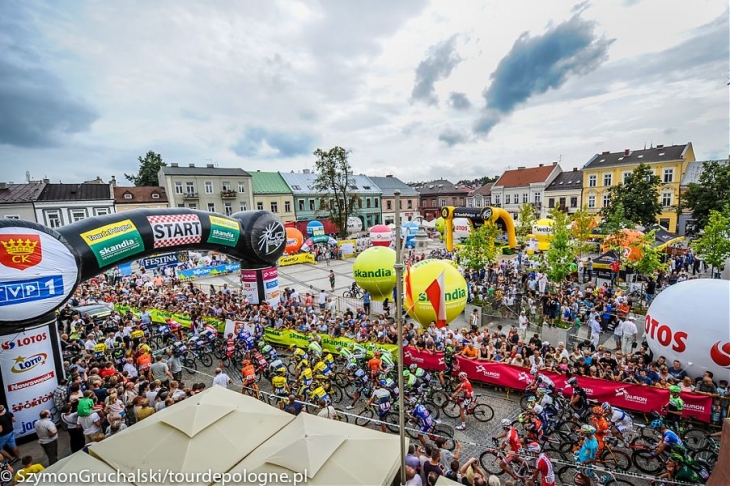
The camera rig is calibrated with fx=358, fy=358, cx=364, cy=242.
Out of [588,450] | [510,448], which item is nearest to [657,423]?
[588,450]

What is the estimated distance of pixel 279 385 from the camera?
990 centimetres

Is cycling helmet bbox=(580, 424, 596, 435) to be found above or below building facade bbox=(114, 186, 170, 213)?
below

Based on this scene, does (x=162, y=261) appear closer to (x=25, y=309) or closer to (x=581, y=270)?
(x=25, y=309)

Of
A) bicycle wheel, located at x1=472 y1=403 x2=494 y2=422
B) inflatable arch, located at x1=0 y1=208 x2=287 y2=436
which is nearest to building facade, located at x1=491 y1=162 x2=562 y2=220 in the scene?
bicycle wheel, located at x1=472 y1=403 x2=494 y2=422

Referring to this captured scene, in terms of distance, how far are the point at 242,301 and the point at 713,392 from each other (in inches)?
701

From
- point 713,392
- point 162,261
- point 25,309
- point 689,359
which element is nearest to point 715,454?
point 713,392

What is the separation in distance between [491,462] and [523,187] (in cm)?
6024

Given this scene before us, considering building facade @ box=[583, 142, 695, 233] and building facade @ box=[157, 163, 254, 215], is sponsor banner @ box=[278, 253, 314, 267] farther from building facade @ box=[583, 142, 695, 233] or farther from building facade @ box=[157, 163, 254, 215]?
building facade @ box=[583, 142, 695, 233]

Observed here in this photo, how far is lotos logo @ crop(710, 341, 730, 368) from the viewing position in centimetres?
902

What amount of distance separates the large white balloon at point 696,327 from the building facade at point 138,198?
4740 cm

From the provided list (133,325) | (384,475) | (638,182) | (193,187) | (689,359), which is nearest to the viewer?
(384,475)

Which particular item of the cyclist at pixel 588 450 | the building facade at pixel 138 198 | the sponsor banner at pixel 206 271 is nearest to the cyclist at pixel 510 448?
the cyclist at pixel 588 450

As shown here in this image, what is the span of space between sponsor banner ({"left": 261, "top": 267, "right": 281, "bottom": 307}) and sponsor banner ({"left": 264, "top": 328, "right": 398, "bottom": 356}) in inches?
110

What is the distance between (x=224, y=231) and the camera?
50.0 ft
